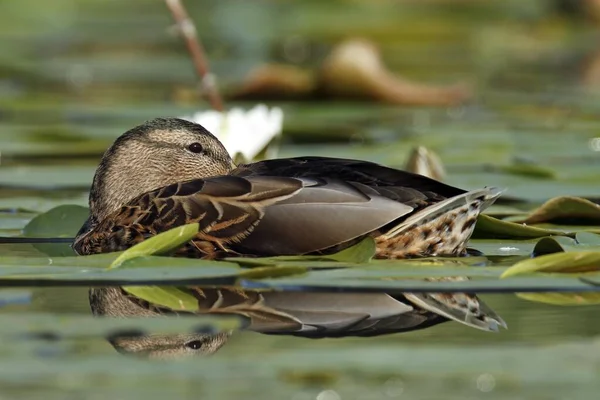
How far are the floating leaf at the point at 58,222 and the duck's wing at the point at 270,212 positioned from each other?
3.07ft

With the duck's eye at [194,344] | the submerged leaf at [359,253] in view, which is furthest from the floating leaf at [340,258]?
the duck's eye at [194,344]

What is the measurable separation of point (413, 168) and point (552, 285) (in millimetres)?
2619

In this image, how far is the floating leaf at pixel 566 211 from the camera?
18.8 feet

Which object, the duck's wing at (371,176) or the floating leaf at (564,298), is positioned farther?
the duck's wing at (371,176)

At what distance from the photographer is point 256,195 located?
491cm

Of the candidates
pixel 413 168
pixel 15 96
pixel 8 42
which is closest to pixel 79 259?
pixel 413 168

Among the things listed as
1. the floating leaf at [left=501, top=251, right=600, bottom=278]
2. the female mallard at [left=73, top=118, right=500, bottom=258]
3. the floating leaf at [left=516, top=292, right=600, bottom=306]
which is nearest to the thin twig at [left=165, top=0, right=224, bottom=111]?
the female mallard at [left=73, top=118, right=500, bottom=258]

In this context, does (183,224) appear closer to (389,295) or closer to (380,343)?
(389,295)

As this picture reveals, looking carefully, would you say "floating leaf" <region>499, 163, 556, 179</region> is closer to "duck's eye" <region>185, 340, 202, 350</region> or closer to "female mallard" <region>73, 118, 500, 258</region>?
"female mallard" <region>73, 118, 500, 258</region>

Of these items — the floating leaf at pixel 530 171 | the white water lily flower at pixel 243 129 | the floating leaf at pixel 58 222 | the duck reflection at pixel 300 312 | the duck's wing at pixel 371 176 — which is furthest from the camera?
the floating leaf at pixel 530 171

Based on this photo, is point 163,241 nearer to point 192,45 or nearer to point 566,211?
point 566,211

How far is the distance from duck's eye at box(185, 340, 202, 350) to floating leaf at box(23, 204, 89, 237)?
2.35 metres

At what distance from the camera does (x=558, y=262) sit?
4598 millimetres

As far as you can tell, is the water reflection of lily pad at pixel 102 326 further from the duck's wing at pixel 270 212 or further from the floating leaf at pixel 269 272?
the duck's wing at pixel 270 212
